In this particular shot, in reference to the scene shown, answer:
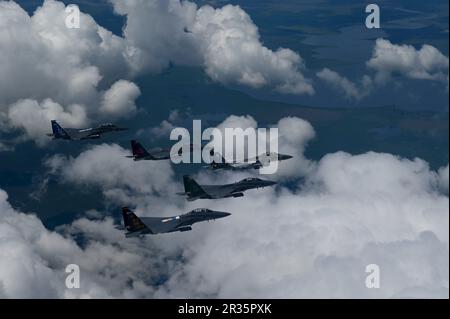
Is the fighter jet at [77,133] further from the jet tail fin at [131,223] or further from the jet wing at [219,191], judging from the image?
the jet tail fin at [131,223]

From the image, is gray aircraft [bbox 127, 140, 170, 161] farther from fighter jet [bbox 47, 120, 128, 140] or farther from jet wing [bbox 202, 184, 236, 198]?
jet wing [bbox 202, 184, 236, 198]

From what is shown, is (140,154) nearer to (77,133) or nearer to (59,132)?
(77,133)

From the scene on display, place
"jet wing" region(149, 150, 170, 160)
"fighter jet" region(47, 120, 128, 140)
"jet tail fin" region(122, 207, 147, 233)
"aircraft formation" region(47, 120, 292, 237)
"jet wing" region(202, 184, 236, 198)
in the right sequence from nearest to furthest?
"jet tail fin" region(122, 207, 147, 233) < "aircraft formation" region(47, 120, 292, 237) < "jet wing" region(202, 184, 236, 198) < "fighter jet" region(47, 120, 128, 140) < "jet wing" region(149, 150, 170, 160)

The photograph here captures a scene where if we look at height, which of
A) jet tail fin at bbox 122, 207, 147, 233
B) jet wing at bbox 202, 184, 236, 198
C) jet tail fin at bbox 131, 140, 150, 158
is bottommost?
jet tail fin at bbox 122, 207, 147, 233

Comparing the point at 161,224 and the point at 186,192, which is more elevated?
the point at 186,192

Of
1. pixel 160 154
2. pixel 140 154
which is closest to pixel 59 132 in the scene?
pixel 140 154

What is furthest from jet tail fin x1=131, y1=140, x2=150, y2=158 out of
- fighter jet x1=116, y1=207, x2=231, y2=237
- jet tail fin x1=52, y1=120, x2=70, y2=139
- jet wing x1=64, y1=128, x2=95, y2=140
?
fighter jet x1=116, y1=207, x2=231, y2=237
